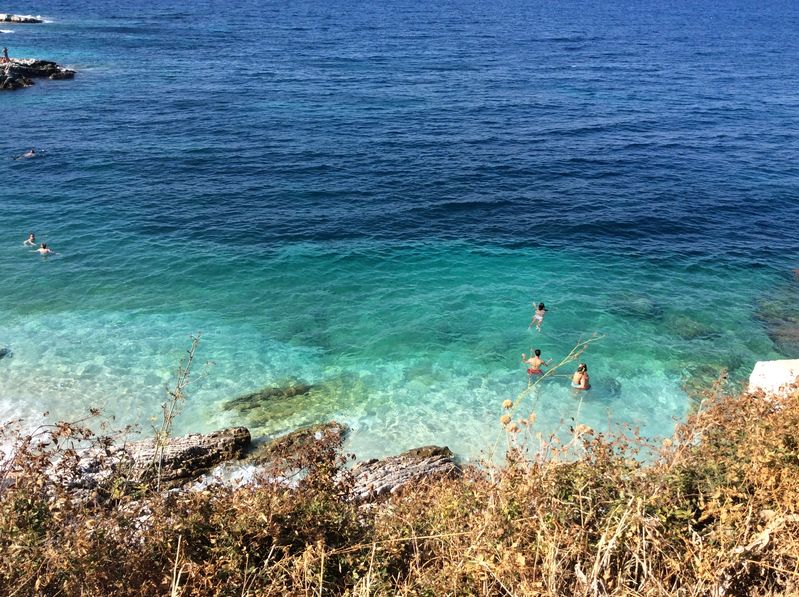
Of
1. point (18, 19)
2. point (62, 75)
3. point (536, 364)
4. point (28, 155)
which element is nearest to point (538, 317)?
point (536, 364)

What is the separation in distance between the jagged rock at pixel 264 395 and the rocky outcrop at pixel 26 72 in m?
56.0

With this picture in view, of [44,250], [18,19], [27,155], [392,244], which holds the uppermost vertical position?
[18,19]

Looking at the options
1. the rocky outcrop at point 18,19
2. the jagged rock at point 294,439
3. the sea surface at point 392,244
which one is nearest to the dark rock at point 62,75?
the sea surface at point 392,244

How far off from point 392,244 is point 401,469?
1663 centimetres

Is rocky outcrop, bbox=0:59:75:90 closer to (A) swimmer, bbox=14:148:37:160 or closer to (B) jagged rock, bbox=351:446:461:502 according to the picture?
(A) swimmer, bbox=14:148:37:160

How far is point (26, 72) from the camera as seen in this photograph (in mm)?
61750

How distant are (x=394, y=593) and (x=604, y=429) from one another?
13.5 m

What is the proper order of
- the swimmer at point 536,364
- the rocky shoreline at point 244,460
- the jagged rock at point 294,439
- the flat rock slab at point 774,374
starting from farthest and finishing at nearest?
the swimmer at point 536,364 < the flat rock slab at point 774,374 < the jagged rock at point 294,439 < the rocky shoreline at point 244,460

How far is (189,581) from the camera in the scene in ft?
23.9

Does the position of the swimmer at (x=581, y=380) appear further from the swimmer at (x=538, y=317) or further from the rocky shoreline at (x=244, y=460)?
the rocky shoreline at (x=244, y=460)

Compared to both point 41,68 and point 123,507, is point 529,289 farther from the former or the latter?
point 41,68

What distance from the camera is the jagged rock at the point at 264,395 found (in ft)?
65.0

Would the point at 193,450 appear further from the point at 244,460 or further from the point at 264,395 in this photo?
the point at 264,395

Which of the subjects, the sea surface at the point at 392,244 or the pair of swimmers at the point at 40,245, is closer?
the sea surface at the point at 392,244
